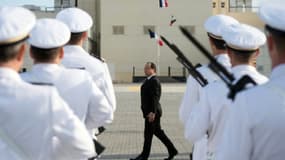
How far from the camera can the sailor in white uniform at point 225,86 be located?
4.30 meters

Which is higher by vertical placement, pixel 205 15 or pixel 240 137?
pixel 240 137

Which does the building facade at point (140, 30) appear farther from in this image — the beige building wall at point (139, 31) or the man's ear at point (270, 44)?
the man's ear at point (270, 44)

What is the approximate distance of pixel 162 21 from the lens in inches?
2402

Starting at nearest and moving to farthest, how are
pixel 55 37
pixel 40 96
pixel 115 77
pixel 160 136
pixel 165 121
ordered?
1. pixel 40 96
2. pixel 55 37
3. pixel 160 136
4. pixel 165 121
5. pixel 115 77

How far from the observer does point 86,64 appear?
6074mm

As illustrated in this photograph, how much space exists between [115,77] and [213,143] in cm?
5393

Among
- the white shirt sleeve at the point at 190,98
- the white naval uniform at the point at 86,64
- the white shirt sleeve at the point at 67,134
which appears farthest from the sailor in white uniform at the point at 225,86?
the white naval uniform at the point at 86,64

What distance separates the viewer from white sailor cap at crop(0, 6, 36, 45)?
360cm

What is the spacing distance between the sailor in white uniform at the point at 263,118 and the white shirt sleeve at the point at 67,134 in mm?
1029

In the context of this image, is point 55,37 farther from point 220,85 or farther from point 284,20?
point 284,20

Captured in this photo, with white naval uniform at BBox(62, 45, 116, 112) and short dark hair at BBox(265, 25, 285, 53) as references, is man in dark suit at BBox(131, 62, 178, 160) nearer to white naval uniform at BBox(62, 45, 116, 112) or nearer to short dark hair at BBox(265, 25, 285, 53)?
white naval uniform at BBox(62, 45, 116, 112)

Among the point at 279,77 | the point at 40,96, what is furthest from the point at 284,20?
the point at 40,96

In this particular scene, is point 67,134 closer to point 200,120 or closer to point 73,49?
point 200,120

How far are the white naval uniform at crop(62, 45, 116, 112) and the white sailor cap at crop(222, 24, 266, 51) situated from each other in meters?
1.88
